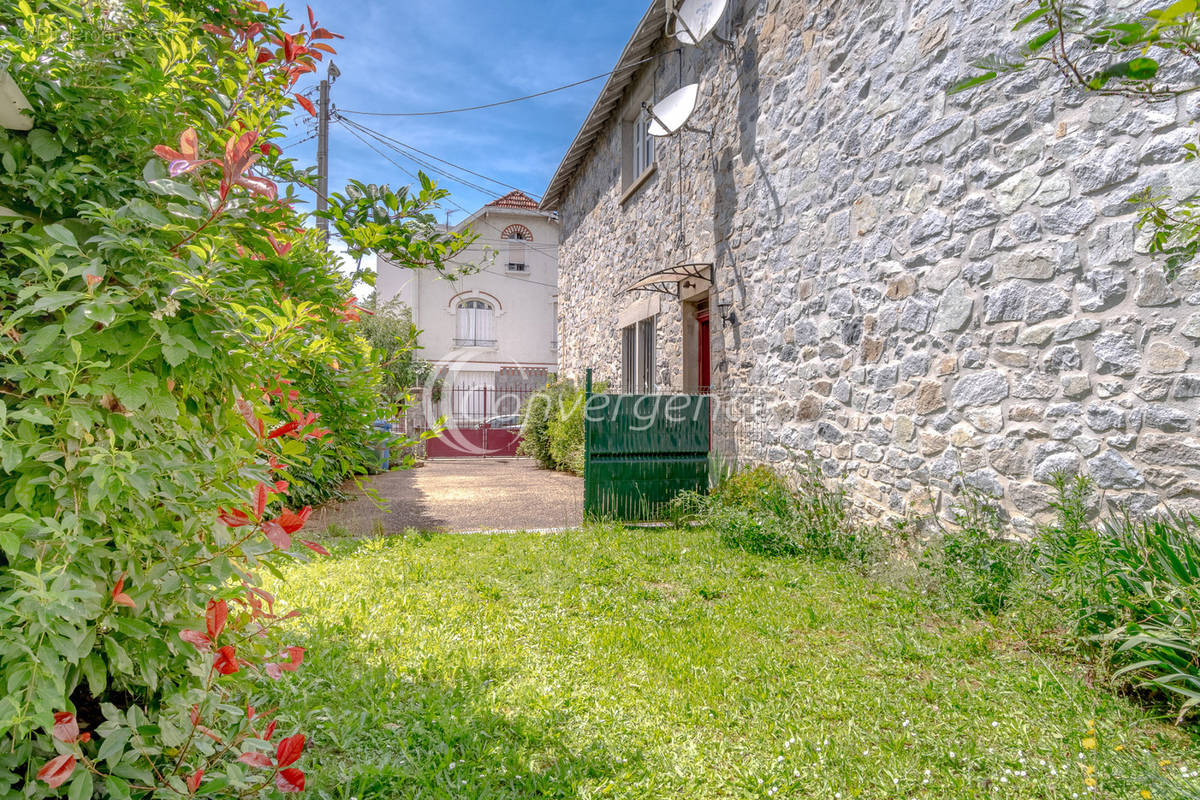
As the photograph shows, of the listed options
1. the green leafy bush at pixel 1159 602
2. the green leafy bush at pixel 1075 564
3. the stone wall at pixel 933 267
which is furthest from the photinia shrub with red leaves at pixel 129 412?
the stone wall at pixel 933 267

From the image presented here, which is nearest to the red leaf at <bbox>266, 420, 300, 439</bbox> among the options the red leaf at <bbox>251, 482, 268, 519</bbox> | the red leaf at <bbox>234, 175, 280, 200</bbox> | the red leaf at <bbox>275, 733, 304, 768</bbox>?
the red leaf at <bbox>251, 482, 268, 519</bbox>

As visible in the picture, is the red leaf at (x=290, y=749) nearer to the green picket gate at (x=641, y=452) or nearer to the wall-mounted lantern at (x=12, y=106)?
the wall-mounted lantern at (x=12, y=106)

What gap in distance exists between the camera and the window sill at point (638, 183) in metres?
8.95

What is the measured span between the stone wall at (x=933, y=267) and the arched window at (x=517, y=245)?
15117mm

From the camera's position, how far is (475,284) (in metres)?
21.7

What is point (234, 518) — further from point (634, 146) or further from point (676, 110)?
point (634, 146)

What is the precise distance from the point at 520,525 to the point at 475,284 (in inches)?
644

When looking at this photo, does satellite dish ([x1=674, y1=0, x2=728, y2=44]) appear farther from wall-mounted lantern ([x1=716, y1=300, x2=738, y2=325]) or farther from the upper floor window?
wall-mounted lantern ([x1=716, y1=300, x2=738, y2=325])

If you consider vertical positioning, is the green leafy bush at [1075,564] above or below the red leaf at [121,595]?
below

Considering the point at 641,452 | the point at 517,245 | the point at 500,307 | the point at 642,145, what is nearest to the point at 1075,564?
the point at 641,452

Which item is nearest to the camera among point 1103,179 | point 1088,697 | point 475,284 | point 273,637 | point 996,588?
point 273,637

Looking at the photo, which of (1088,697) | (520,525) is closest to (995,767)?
(1088,697)

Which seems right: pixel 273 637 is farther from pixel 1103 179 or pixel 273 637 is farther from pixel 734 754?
pixel 1103 179

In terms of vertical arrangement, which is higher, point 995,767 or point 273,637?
point 273,637
